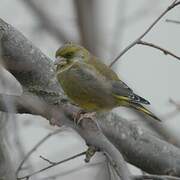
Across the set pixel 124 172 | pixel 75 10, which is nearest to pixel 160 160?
pixel 124 172

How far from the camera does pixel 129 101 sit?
3.67m

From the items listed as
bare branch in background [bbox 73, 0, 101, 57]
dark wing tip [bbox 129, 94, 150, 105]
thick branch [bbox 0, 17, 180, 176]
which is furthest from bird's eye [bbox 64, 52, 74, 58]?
bare branch in background [bbox 73, 0, 101, 57]

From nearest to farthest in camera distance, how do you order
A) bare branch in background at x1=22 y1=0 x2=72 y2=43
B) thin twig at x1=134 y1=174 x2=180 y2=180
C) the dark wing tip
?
thin twig at x1=134 y1=174 x2=180 y2=180 < the dark wing tip < bare branch in background at x1=22 y1=0 x2=72 y2=43

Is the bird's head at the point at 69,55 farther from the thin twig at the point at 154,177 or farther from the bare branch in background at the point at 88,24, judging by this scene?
the thin twig at the point at 154,177

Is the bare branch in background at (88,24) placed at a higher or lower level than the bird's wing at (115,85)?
lower

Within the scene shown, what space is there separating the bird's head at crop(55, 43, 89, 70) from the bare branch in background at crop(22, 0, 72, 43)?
1765mm

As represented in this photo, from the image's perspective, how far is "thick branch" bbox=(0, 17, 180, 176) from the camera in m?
2.86

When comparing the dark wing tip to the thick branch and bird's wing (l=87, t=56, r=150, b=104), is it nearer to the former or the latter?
bird's wing (l=87, t=56, r=150, b=104)

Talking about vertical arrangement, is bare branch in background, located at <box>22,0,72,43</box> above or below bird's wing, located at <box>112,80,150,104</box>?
below

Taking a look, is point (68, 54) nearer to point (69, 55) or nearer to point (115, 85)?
point (69, 55)

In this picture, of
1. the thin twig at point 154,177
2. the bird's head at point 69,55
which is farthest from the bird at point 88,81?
the thin twig at point 154,177

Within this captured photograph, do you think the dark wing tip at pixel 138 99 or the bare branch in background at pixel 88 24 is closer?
the dark wing tip at pixel 138 99

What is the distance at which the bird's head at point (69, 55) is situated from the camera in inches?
144

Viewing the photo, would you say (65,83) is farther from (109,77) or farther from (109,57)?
(109,57)
